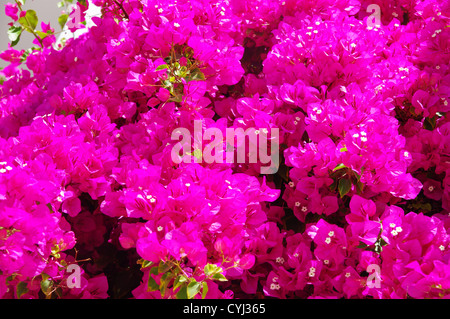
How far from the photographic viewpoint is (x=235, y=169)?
4.28 ft

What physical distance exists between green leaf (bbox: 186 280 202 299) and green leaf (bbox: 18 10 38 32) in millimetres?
1680

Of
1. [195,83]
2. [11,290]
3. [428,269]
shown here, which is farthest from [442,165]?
[11,290]

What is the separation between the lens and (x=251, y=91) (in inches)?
57.4

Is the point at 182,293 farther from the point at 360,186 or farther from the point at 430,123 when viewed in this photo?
the point at 430,123

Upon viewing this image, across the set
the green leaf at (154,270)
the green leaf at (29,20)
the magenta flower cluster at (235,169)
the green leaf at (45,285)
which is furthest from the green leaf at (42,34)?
the green leaf at (154,270)

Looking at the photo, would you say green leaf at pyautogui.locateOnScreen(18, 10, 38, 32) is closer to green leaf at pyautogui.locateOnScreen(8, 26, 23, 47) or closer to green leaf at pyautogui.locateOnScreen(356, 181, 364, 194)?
green leaf at pyautogui.locateOnScreen(8, 26, 23, 47)

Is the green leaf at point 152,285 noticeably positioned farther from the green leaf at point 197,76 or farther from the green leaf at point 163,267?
the green leaf at point 197,76

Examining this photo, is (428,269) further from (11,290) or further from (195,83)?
(11,290)

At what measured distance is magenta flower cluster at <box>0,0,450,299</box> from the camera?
98 cm

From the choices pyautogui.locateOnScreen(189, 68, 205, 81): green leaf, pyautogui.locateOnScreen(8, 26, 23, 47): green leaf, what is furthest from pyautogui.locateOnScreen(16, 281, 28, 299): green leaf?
pyautogui.locateOnScreen(8, 26, 23, 47): green leaf

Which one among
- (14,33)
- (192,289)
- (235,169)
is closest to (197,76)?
(235,169)

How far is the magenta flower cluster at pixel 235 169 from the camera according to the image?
98 centimetres

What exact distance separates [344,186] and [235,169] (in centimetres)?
33

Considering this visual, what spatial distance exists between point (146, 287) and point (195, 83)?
0.55 m
